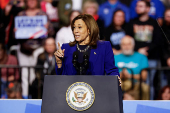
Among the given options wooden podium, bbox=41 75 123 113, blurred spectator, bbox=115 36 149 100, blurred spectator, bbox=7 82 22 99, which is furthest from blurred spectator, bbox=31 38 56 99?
wooden podium, bbox=41 75 123 113

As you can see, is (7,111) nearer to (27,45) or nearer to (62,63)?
(62,63)

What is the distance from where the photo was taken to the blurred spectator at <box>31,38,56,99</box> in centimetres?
593

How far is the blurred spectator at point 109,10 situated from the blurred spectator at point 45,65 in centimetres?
117

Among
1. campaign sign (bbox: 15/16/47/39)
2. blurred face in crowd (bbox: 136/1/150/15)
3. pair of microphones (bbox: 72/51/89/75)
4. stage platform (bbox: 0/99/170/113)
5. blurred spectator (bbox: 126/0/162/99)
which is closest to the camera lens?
pair of microphones (bbox: 72/51/89/75)

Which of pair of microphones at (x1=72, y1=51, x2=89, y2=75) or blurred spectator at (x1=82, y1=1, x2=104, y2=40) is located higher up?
blurred spectator at (x1=82, y1=1, x2=104, y2=40)

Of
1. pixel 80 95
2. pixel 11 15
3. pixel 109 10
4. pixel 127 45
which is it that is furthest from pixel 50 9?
pixel 80 95

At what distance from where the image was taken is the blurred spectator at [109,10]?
6297mm

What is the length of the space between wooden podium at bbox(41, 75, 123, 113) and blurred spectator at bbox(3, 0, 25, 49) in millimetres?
4394

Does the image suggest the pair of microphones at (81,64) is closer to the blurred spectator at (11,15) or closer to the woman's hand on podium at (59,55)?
the woman's hand on podium at (59,55)

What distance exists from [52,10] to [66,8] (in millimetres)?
374

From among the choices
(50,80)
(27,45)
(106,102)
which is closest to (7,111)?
(50,80)

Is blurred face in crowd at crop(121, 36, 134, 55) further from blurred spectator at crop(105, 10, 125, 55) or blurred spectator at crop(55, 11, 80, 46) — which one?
blurred spectator at crop(55, 11, 80, 46)

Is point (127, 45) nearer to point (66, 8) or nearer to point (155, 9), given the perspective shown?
point (155, 9)

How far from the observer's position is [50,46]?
6258 millimetres
